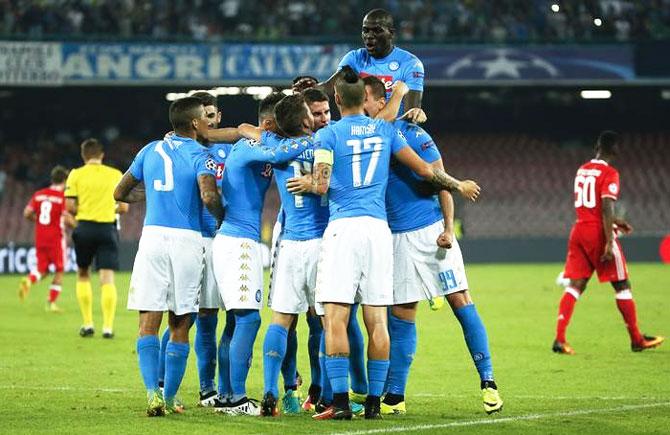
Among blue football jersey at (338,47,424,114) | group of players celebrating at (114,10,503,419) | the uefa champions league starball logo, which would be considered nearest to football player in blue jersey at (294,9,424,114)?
blue football jersey at (338,47,424,114)

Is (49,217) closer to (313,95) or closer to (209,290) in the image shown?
(209,290)

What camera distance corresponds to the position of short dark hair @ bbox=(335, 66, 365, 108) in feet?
27.7

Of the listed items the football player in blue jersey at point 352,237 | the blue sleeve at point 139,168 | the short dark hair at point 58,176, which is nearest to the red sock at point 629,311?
the football player in blue jersey at point 352,237

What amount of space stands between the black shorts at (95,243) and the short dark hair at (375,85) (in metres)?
7.06

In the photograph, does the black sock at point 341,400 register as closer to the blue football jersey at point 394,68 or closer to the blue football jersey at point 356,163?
the blue football jersey at point 356,163

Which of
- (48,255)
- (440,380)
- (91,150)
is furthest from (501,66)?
(440,380)

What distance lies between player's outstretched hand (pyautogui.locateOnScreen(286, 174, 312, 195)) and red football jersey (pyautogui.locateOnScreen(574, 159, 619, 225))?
5.61 m

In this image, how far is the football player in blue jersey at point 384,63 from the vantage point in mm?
9570

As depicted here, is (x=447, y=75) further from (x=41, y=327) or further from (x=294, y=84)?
(x=294, y=84)

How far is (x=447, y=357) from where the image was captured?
42.3 ft

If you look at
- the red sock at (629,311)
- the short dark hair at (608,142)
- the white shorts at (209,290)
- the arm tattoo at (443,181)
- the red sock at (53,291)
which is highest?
the short dark hair at (608,142)

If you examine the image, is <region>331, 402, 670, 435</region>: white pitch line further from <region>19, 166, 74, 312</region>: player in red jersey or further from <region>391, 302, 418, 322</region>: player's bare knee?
<region>19, 166, 74, 312</region>: player in red jersey

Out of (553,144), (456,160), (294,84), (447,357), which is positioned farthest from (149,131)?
(294,84)

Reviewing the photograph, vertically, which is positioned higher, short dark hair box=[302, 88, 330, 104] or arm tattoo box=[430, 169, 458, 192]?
short dark hair box=[302, 88, 330, 104]
